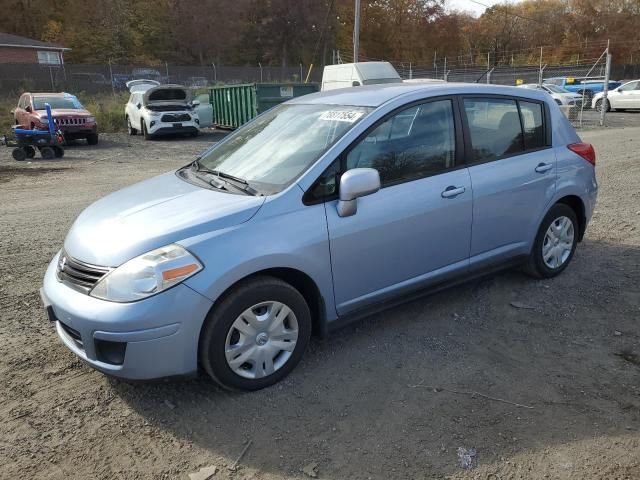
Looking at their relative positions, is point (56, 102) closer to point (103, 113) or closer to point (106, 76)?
point (103, 113)

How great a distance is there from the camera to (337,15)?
60156mm

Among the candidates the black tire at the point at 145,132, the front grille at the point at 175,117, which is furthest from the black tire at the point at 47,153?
the front grille at the point at 175,117

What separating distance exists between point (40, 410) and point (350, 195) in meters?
2.14

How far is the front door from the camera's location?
3369 mm

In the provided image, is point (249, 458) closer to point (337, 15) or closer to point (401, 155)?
point (401, 155)

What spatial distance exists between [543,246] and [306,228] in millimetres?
2455

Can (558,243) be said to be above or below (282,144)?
below

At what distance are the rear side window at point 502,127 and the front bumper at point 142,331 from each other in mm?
2396

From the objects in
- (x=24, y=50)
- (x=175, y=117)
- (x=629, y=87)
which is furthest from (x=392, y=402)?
(x=24, y=50)

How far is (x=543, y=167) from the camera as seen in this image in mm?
4383

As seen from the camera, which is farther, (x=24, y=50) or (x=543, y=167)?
(x=24, y=50)

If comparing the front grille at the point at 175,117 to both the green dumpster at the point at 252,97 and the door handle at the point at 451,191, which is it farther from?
the door handle at the point at 451,191

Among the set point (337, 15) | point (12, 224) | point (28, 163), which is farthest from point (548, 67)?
point (337, 15)

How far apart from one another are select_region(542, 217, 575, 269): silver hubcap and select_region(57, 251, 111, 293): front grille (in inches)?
139
